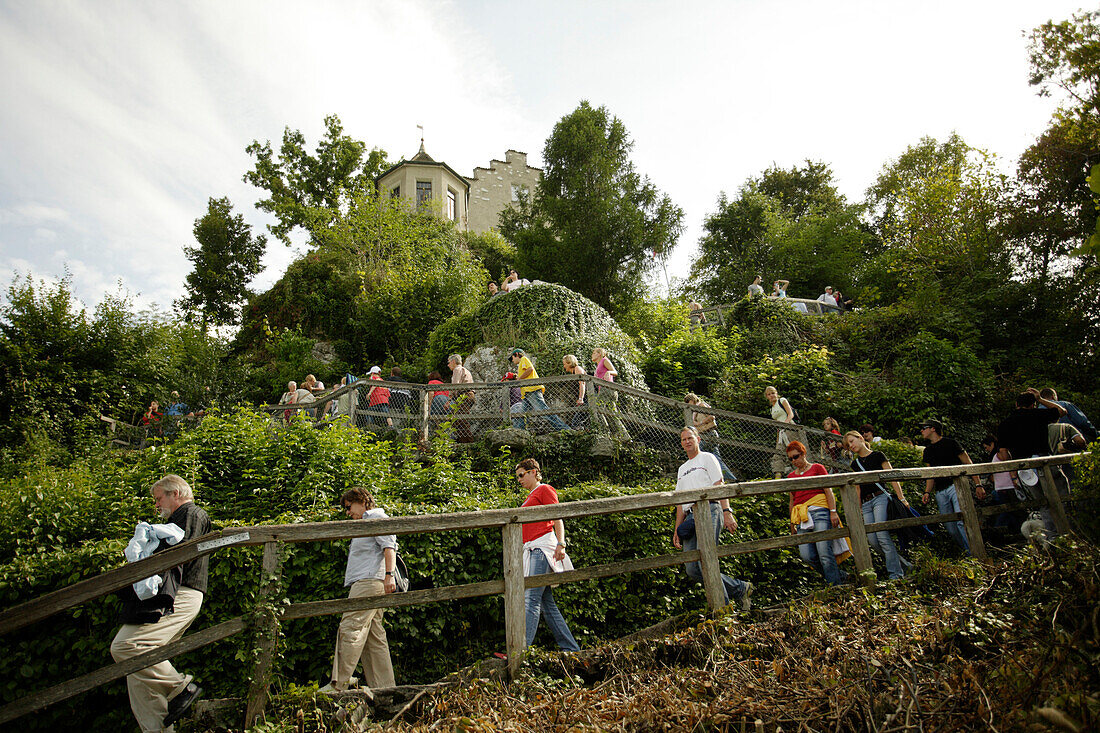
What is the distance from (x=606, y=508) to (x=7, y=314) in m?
23.1

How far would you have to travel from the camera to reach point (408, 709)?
354 cm

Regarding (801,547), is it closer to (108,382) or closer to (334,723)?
(334,723)

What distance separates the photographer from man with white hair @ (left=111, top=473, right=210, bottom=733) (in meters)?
3.81

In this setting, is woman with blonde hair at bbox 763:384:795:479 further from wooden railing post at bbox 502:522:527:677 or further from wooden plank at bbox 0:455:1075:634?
wooden railing post at bbox 502:522:527:677

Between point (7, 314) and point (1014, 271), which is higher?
point (7, 314)

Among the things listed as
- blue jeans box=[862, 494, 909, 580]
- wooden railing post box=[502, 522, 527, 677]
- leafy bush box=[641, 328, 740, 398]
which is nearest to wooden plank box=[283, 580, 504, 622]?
wooden railing post box=[502, 522, 527, 677]

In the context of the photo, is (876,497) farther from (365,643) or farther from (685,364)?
(685,364)

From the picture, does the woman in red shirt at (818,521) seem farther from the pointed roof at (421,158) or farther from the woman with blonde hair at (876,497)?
the pointed roof at (421,158)

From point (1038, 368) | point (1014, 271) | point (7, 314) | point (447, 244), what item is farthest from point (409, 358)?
point (1014, 271)

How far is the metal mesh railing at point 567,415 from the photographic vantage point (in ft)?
33.4

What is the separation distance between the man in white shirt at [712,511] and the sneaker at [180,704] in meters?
3.71

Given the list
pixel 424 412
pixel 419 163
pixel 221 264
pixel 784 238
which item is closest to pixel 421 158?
pixel 419 163

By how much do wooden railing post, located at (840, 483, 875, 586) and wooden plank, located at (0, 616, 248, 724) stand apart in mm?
4745

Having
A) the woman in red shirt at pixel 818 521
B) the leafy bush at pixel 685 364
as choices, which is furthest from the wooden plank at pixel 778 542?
the leafy bush at pixel 685 364
